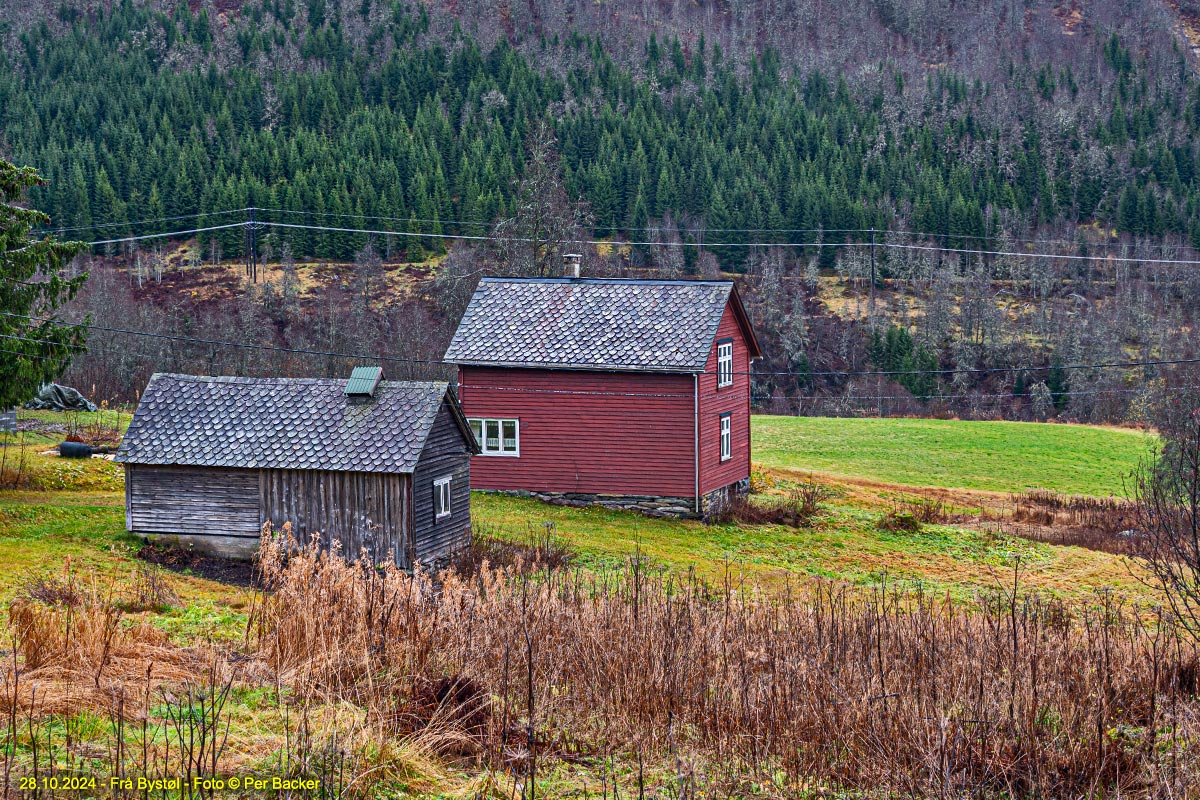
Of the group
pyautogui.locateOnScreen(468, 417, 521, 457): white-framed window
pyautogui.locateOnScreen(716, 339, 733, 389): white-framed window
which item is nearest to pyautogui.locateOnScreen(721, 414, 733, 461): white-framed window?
pyautogui.locateOnScreen(716, 339, 733, 389): white-framed window

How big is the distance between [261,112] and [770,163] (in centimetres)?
6288

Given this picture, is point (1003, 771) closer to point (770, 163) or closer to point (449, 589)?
point (449, 589)

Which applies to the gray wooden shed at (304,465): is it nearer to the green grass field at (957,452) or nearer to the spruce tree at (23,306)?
the spruce tree at (23,306)

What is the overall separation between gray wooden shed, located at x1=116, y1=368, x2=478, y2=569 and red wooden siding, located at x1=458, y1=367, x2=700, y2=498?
9.35m

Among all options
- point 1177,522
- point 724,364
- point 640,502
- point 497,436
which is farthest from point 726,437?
point 1177,522

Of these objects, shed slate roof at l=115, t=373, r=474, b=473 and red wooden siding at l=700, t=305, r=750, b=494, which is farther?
red wooden siding at l=700, t=305, r=750, b=494

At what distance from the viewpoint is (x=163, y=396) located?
27.5 m

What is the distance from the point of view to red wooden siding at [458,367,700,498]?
35.8 metres

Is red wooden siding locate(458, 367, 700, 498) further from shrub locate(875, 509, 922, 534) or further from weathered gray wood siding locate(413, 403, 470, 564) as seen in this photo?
weathered gray wood siding locate(413, 403, 470, 564)

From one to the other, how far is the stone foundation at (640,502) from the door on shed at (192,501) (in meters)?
12.5

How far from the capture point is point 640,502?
36250 mm

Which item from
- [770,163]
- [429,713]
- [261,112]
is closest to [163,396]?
[429,713]

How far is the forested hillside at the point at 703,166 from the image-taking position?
10819cm

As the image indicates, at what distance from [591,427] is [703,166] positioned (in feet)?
337
